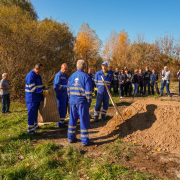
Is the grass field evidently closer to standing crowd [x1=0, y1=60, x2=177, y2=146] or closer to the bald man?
standing crowd [x1=0, y1=60, x2=177, y2=146]

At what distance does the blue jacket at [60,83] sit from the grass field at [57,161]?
1667mm

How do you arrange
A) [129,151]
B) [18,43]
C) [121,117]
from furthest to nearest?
[18,43], [121,117], [129,151]

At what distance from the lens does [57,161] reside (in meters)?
3.45

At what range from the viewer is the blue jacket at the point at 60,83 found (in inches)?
207

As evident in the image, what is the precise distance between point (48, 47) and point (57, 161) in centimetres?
1349

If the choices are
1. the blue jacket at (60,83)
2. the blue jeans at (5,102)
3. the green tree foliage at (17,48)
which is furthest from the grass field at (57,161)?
the green tree foliage at (17,48)

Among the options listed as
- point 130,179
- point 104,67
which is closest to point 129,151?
point 130,179

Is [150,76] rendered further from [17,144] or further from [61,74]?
Answer: [17,144]

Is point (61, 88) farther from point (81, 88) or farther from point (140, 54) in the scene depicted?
point (140, 54)

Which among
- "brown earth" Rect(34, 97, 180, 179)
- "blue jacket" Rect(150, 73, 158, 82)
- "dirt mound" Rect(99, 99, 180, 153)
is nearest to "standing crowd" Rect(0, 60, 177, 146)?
"brown earth" Rect(34, 97, 180, 179)

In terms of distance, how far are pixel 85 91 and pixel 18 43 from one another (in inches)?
347

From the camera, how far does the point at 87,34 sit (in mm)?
31125

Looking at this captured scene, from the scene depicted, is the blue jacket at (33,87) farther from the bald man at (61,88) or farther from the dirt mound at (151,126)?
the dirt mound at (151,126)

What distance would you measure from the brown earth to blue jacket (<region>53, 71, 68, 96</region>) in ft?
4.49
